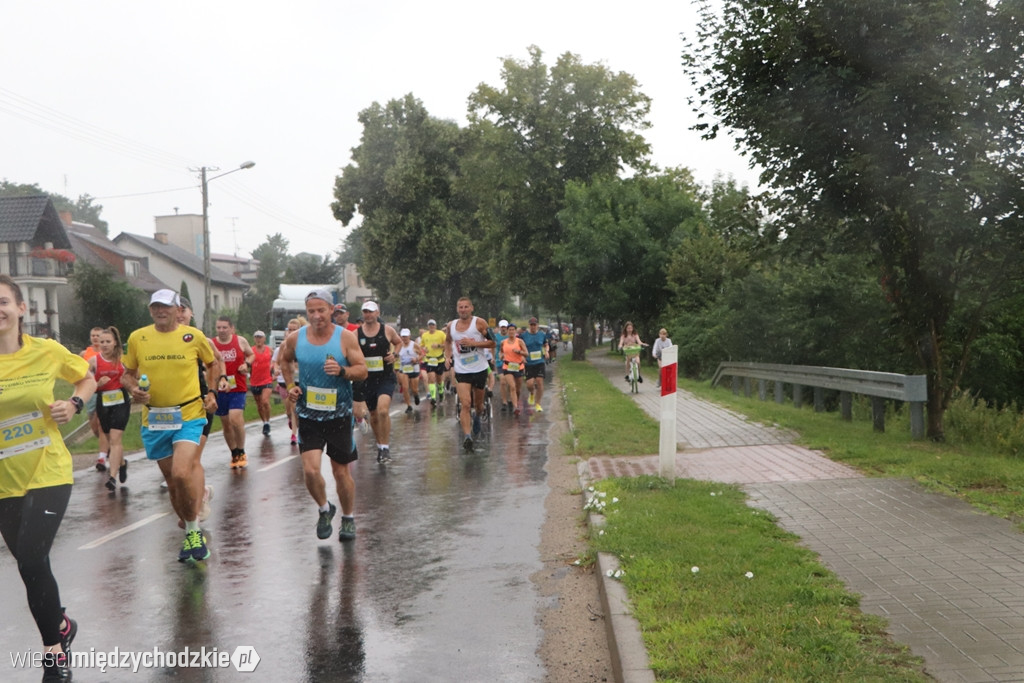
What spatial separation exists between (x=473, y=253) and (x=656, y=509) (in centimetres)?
5270

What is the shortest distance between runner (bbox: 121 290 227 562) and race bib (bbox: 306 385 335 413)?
2.64 ft

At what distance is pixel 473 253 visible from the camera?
199 feet

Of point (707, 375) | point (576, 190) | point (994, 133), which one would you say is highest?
point (576, 190)

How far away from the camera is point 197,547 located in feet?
24.8

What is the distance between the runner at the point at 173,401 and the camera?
7.54m

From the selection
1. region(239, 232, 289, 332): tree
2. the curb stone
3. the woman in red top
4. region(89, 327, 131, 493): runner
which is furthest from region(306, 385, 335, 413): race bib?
region(239, 232, 289, 332): tree

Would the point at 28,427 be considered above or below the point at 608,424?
above

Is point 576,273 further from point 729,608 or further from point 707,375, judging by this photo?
point 729,608

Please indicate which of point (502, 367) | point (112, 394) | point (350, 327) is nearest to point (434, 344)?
point (502, 367)

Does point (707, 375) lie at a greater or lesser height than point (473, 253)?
lesser

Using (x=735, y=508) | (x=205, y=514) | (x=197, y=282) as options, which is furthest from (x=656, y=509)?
(x=197, y=282)

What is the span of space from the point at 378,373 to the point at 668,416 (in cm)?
485

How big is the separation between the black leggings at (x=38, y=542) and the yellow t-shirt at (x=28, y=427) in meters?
0.06

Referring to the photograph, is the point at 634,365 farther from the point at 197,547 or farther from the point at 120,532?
the point at 197,547
